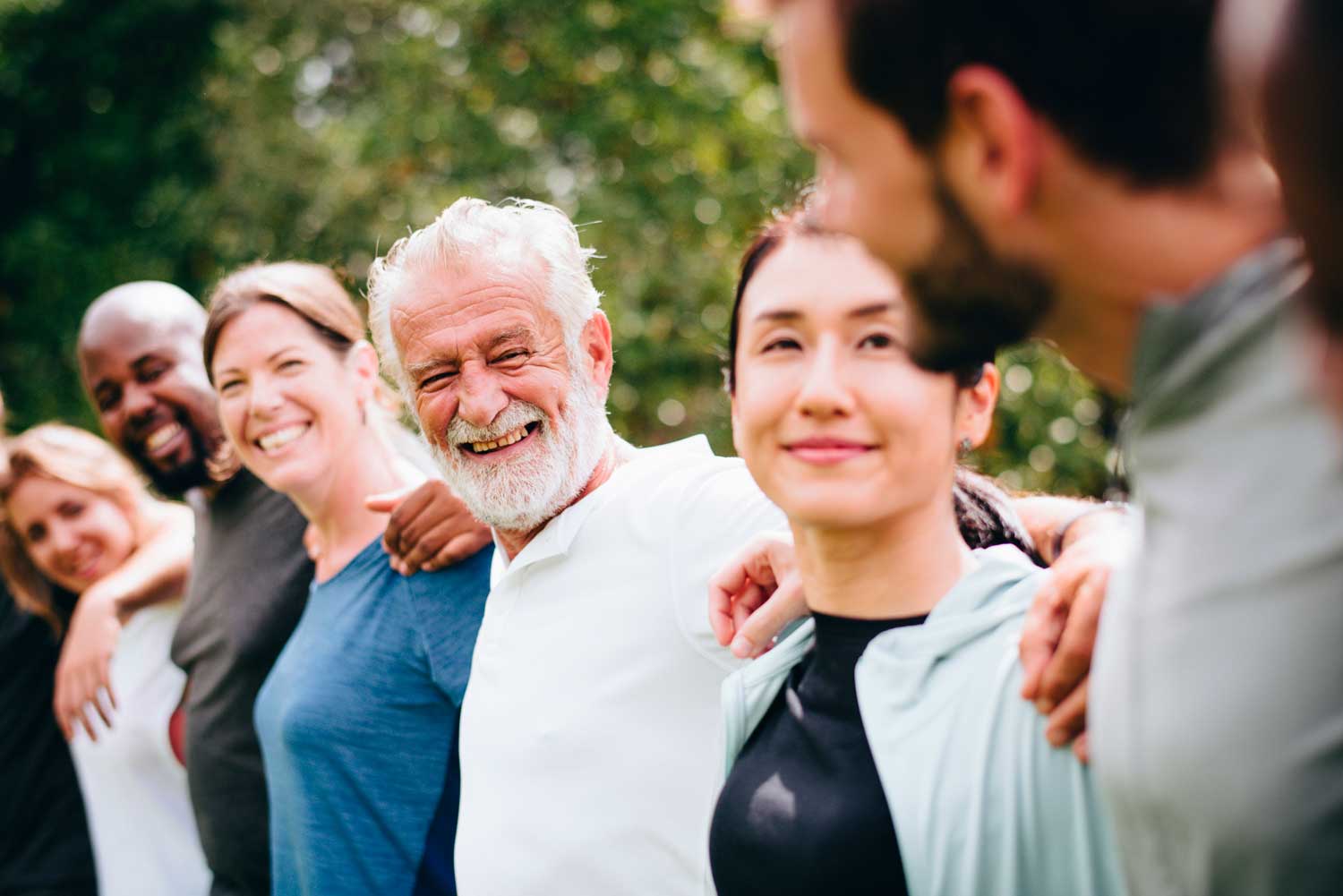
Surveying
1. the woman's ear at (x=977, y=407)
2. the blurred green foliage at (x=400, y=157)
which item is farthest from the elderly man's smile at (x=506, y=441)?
the blurred green foliage at (x=400, y=157)

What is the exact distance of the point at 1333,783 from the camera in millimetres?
844

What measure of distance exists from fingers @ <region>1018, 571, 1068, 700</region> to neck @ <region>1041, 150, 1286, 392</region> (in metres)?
0.37

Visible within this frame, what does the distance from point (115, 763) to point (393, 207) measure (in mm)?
5570

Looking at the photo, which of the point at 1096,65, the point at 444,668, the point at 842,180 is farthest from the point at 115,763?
the point at 1096,65

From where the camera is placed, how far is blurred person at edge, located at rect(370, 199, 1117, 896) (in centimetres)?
199

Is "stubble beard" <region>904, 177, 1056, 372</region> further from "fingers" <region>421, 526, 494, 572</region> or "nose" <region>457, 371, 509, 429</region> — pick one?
"fingers" <region>421, 526, 494, 572</region>

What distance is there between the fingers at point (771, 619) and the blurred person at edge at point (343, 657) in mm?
872

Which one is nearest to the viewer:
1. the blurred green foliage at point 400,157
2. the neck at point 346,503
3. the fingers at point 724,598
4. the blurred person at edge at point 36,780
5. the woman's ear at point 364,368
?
the fingers at point 724,598

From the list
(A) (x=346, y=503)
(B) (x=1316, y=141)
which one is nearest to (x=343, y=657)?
(A) (x=346, y=503)

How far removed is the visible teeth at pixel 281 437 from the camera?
2.97 m

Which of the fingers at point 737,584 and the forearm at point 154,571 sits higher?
the forearm at point 154,571

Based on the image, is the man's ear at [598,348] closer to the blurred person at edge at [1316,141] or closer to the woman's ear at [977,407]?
the woman's ear at [977,407]

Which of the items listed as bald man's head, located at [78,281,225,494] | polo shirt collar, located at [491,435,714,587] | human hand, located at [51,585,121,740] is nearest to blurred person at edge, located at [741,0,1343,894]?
polo shirt collar, located at [491,435,714,587]

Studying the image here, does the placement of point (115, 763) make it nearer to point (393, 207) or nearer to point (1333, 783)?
point (1333, 783)
